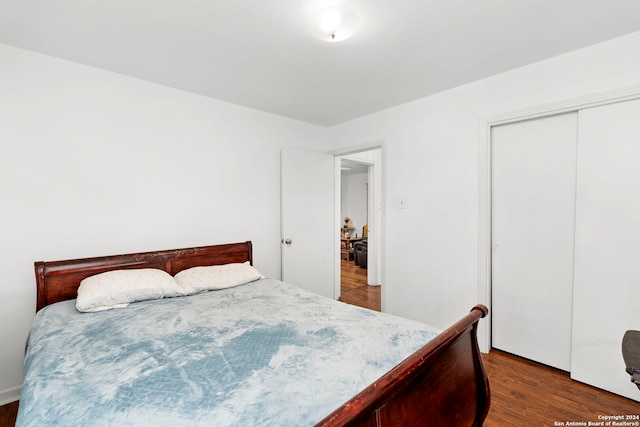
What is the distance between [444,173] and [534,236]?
0.93 m

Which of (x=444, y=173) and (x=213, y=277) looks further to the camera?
(x=444, y=173)

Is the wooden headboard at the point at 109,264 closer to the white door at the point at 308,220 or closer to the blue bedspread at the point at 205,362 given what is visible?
the blue bedspread at the point at 205,362

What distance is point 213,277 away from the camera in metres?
2.48

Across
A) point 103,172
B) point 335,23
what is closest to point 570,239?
point 335,23

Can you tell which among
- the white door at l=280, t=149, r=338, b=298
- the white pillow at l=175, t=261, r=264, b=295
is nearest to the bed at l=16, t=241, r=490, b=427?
the white pillow at l=175, t=261, r=264, b=295

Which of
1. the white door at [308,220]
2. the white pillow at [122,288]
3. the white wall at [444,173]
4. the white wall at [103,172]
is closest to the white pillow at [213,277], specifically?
the white pillow at [122,288]

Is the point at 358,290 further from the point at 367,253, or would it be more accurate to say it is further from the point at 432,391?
the point at 432,391

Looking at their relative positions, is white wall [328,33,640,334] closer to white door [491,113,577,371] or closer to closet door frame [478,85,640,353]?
closet door frame [478,85,640,353]

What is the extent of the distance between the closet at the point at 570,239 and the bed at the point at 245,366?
4.45ft

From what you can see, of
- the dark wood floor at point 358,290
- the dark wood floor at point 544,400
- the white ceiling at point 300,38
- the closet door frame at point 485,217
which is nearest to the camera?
the white ceiling at point 300,38

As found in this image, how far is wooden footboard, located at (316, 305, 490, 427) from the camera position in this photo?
788 millimetres

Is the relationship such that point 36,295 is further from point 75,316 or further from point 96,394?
point 96,394

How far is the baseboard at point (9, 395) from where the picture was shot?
2.05 m

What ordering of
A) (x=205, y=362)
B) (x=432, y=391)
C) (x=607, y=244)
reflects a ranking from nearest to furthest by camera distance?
(x=432, y=391) < (x=205, y=362) < (x=607, y=244)
